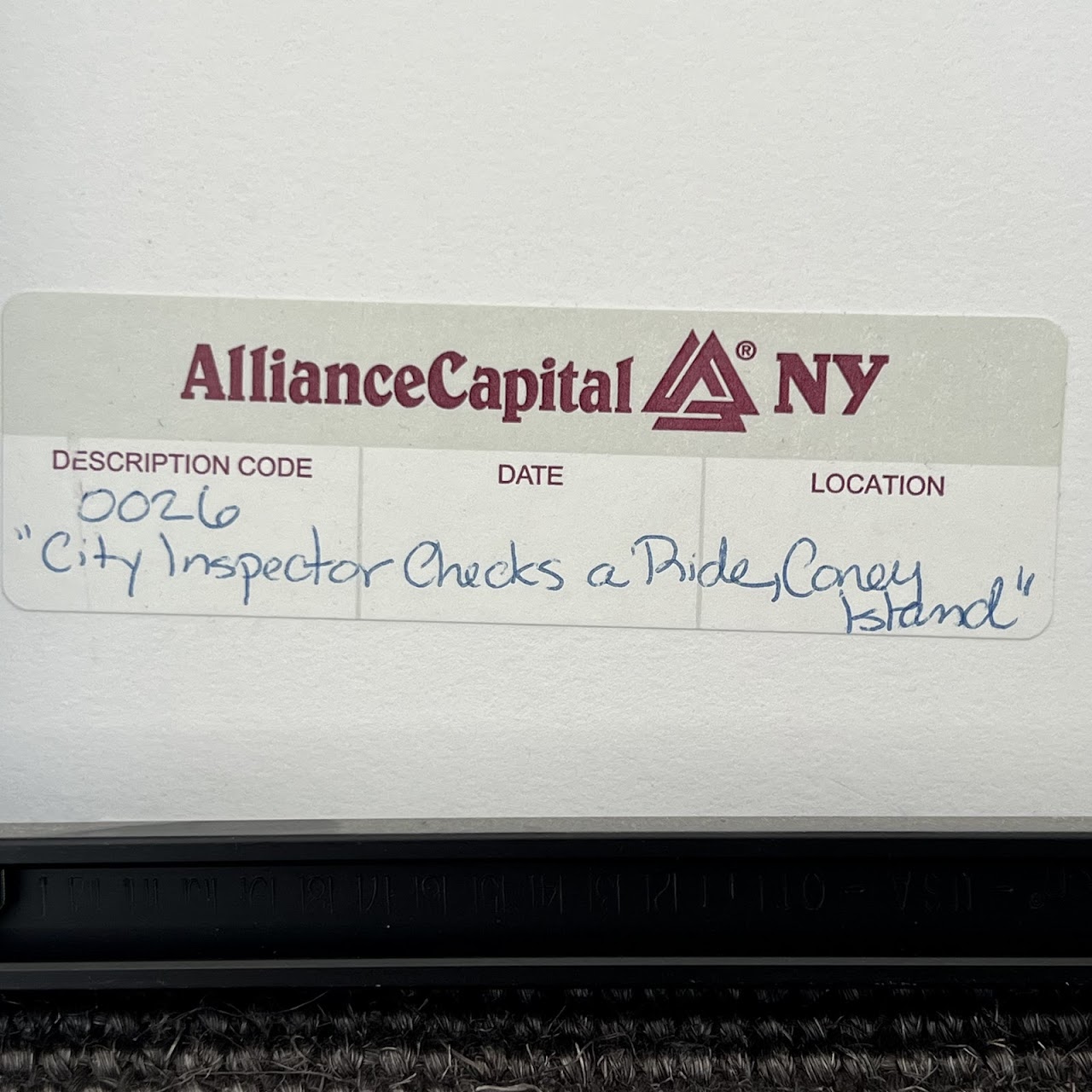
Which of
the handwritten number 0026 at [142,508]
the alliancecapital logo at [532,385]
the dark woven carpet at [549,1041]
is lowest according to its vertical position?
the dark woven carpet at [549,1041]

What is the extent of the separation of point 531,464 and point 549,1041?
0.21 m

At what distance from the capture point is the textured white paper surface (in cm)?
38

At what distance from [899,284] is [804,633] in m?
0.13

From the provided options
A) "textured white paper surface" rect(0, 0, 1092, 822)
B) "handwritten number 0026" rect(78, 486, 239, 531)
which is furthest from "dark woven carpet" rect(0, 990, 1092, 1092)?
"handwritten number 0026" rect(78, 486, 239, 531)

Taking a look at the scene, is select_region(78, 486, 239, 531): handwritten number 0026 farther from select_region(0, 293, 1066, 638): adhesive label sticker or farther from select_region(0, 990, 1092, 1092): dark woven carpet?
select_region(0, 990, 1092, 1092): dark woven carpet

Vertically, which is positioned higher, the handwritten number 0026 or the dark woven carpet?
the handwritten number 0026

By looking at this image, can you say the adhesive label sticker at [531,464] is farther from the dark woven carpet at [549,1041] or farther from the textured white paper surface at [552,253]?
the dark woven carpet at [549,1041]

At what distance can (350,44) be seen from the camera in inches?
15.1

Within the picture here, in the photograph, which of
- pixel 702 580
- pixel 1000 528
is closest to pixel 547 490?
pixel 702 580

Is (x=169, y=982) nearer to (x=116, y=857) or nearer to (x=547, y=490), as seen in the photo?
(x=116, y=857)

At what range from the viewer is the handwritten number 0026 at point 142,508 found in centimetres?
40

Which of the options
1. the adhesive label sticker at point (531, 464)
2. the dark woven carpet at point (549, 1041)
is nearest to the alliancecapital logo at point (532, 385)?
the adhesive label sticker at point (531, 464)

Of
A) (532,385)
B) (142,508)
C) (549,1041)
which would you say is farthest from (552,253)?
(549,1041)

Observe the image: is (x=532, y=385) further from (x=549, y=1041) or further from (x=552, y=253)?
(x=549, y=1041)
